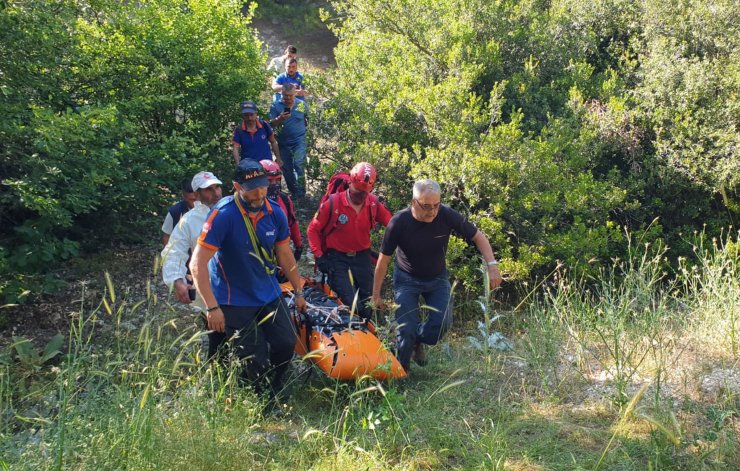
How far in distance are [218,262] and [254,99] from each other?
499cm

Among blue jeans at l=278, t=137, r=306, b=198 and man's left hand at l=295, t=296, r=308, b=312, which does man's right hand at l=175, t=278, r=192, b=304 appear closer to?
man's left hand at l=295, t=296, r=308, b=312

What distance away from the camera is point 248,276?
4.29 metres

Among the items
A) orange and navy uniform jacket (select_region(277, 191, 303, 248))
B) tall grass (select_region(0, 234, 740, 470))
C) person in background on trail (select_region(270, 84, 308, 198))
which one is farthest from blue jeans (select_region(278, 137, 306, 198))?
tall grass (select_region(0, 234, 740, 470))

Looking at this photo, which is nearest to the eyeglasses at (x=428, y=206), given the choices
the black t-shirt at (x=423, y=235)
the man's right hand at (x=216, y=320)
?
the black t-shirt at (x=423, y=235)

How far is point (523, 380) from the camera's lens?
457 centimetres

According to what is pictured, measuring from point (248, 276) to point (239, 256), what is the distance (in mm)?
147

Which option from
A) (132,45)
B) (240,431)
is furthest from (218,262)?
(132,45)

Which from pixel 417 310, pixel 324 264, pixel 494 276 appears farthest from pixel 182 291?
pixel 494 276

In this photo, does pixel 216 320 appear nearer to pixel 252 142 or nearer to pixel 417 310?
pixel 417 310

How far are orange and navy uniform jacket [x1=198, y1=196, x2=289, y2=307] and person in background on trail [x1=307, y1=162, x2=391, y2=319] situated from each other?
4.32 feet

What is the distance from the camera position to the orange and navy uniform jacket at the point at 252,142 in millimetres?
8039

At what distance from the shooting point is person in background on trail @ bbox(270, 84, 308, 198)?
349 inches

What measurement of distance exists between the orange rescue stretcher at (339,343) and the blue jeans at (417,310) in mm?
258

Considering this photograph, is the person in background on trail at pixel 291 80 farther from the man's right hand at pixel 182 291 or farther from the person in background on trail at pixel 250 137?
the man's right hand at pixel 182 291
